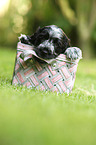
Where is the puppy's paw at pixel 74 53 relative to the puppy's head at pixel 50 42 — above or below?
below

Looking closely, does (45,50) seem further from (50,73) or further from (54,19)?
(54,19)

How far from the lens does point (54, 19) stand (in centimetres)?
972

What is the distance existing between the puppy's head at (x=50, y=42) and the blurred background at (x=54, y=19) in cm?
656

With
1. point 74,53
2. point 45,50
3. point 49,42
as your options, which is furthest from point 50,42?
point 74,53

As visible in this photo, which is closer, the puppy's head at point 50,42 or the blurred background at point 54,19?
the puppy's head at point 50,42

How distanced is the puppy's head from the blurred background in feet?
21.5

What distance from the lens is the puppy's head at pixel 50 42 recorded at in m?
2.05

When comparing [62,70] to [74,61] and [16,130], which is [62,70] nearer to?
[74,61]

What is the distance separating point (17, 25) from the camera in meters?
11.0

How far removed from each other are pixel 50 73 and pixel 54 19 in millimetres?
7949

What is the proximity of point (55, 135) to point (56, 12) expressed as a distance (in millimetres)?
9589

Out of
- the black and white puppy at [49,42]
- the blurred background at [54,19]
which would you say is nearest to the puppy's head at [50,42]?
the black and white puppy at [49,42]

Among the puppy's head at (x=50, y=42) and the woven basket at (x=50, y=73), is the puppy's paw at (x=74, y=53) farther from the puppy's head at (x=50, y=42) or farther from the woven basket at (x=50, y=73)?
the puppy's head at (x=50, y=42)

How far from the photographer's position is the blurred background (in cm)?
869
